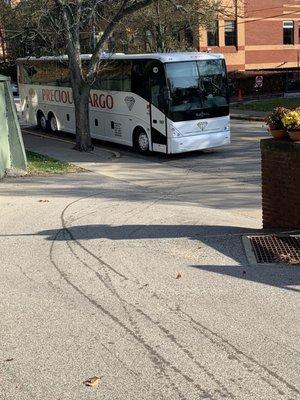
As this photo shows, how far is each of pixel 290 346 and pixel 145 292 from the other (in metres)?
1.71

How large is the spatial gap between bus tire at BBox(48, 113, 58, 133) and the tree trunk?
616 centimetres

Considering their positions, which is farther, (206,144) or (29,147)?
(29,147)

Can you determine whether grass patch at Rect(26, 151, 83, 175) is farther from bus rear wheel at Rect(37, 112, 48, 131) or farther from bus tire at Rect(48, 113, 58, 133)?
bus rear wheel at Rect(37, 112, 48, 131)

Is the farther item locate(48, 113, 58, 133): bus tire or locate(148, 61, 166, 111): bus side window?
locate(48, 113, 58, 133): bus tire

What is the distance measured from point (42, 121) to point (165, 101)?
11.4 m

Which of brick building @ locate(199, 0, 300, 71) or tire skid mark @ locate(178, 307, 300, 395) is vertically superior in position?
brick building @ locate(199, 0, 300, 71)

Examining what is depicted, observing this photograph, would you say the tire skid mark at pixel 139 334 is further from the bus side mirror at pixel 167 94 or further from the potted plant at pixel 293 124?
the bus side mirror at pixel 167 94

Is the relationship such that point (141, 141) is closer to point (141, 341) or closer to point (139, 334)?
point (139, 334)

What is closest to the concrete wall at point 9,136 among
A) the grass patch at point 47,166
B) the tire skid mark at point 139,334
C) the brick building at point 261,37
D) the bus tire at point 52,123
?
the grass patch at point 47,166

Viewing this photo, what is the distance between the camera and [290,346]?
4402 mm

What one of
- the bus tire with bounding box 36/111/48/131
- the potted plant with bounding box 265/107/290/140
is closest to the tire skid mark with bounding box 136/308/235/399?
the potted plant with bounding box 265/107/290/140

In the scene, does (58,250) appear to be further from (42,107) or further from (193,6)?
(193,6)

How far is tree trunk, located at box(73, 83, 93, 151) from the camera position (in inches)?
765

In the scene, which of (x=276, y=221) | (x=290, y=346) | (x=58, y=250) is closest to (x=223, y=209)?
(x=276, y=221)
